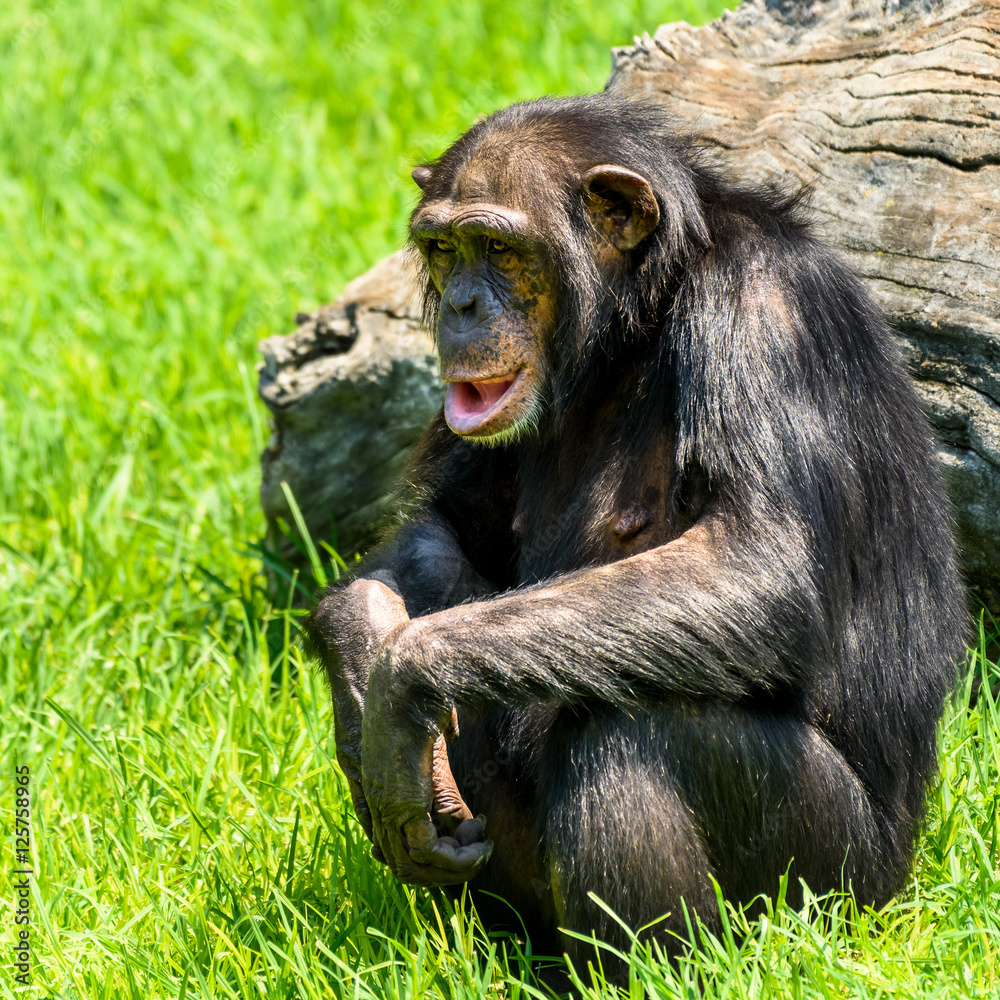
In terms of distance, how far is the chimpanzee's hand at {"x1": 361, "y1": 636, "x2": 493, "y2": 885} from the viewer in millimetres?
3426

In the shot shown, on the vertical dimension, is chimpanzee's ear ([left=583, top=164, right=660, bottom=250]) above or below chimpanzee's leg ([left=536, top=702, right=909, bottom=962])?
above

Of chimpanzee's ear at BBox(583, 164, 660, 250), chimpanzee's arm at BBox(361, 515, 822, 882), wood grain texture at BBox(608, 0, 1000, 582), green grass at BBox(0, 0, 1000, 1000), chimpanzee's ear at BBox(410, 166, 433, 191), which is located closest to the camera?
chimpanzee's arm at BBox(361, 515, 822, 882)

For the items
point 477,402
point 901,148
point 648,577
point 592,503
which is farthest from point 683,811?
point 901,148

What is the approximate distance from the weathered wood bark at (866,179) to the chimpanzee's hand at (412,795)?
226 cm

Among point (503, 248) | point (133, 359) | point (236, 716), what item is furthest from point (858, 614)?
point (133, 359)

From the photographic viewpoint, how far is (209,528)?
6.54m

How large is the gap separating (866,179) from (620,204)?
1.56m

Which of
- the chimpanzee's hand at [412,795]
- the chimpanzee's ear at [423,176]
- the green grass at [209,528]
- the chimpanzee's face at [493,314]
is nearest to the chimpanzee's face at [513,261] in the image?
the chimpanzee's face at [493,314]

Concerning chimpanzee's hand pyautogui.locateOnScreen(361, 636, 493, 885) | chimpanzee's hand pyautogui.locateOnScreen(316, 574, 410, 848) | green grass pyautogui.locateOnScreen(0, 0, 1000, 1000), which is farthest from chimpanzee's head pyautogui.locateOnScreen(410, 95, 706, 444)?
green grass pyautogui.locateOnScreen(0, 0, 1000, 1000)

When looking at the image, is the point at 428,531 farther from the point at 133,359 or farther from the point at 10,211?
the point at 10,211

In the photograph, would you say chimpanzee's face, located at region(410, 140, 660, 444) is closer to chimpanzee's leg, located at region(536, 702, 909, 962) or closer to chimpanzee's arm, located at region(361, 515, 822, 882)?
chimpanzee's arm, located at region(361, 515, 822, 882)

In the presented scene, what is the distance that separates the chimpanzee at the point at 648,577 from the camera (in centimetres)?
338

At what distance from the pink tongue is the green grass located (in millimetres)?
1411

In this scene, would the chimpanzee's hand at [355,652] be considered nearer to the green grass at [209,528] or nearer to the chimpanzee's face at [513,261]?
the green grass at [209,528]
